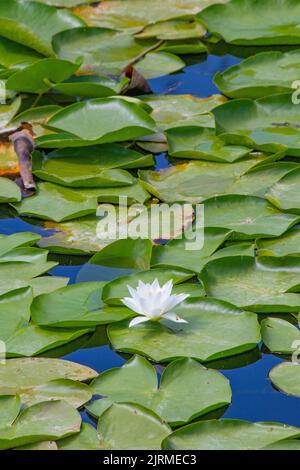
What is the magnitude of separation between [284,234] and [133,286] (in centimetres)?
42

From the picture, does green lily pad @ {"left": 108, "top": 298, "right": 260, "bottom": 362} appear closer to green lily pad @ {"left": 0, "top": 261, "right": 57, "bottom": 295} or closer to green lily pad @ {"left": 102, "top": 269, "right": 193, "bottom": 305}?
green lily pad @ {"left": 102, "top": 269, "right": 193, "bottom": 305}

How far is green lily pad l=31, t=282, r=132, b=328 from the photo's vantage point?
1.94m

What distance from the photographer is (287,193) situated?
2377mm

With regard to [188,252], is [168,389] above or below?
below

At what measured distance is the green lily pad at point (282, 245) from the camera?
2166 millimetres

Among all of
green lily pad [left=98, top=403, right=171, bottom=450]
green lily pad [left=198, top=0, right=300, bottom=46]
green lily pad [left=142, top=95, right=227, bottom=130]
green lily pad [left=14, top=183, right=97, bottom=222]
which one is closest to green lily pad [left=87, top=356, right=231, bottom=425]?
green lily pad [left=98, top=403, right=171, bottom=450]

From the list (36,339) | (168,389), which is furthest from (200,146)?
(168,389)

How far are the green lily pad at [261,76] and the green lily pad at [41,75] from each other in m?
0.47

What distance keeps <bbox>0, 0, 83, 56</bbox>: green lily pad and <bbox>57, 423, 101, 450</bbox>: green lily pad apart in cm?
179

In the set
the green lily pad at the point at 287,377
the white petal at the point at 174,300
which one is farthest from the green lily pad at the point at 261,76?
the green lily pad at the point at 287,377

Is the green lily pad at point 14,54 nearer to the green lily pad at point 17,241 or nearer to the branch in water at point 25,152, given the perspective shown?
the branch in water at point 25,152

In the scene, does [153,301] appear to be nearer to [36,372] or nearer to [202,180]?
[36,372]

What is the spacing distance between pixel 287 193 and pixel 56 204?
23.1 inches

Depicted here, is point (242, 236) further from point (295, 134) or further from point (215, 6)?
point (215, 6)
